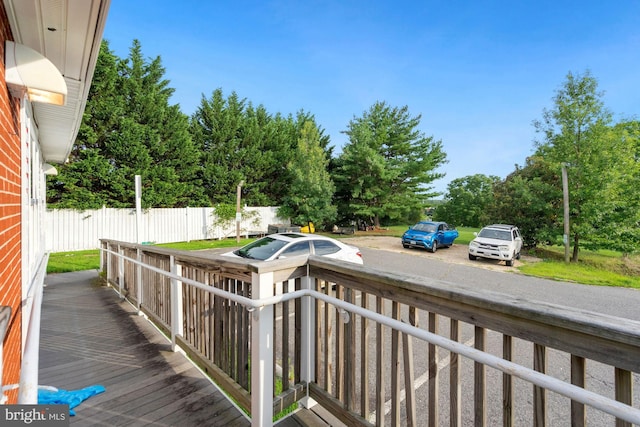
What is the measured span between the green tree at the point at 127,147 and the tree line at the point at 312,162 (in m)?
0.05

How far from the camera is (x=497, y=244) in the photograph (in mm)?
10867

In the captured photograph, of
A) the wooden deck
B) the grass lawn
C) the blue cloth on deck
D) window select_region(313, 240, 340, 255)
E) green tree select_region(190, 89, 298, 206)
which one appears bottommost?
the grass lawn

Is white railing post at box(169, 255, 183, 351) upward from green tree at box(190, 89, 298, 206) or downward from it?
downward

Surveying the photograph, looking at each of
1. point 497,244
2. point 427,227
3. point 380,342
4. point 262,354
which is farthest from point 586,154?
point 262,354

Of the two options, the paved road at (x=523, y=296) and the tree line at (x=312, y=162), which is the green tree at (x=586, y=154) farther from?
the paved road at (x=523, y=296)

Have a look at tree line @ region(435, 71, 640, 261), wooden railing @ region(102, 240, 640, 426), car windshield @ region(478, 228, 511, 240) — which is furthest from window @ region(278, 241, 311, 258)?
tree line @ region(435, 71, 640, 261)

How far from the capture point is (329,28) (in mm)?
9039

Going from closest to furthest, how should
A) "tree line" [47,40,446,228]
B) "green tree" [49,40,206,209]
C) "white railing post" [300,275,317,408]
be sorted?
1. "white railing post" [300,275,317,408]
2. "green tree" [49,40,206,209]
3. "tree line" [47,40,446,228]

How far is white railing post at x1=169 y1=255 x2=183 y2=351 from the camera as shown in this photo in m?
2.88

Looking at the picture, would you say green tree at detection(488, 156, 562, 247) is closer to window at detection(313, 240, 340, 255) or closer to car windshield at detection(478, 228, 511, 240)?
car windshield at detection(478, 228, 511, 240)

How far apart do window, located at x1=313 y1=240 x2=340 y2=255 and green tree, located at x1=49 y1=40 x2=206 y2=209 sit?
12194 millimetres

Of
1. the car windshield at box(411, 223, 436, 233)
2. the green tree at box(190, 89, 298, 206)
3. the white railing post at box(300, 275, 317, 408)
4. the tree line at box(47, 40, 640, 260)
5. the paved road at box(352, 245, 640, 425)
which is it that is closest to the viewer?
the white railing post at box(300, 275, 317, 408)

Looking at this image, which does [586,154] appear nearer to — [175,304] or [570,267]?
[570,267]

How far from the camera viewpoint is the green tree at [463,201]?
30.3 meters
